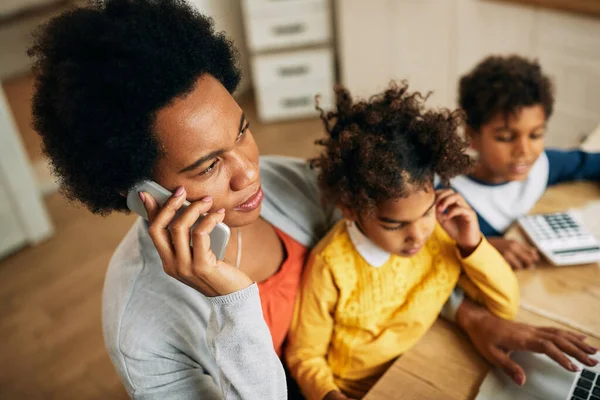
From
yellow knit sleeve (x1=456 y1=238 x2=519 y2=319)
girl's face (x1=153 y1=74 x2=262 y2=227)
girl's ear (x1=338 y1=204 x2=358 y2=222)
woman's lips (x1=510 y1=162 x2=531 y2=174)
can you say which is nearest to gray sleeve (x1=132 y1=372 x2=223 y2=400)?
girl's face (x1=153 y1=74 x2=262 y2=227)

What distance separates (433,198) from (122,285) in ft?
1.83

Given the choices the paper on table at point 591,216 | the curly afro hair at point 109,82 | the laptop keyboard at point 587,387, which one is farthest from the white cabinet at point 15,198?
the laptop keyboard at point 587,387

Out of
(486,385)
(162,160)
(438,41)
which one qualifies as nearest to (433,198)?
(486,385)

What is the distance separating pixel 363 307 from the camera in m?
0.97

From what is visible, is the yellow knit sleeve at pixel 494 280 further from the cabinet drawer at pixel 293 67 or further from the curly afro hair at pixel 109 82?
the cabinet drawer at pixel 293 67

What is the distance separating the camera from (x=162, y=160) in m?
0.80

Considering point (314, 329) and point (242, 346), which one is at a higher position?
point (242, 346)

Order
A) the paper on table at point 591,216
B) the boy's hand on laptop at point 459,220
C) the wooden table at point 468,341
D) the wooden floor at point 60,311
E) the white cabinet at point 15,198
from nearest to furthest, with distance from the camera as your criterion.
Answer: the wooden table at point 468,341, the boy's hand on laptop at point 459,220, the paper on table at point 591,216, the wooden floor at point 60,311, the white cabinet at point 15,198

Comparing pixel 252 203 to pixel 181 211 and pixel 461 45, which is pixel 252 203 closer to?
pixel 181 211

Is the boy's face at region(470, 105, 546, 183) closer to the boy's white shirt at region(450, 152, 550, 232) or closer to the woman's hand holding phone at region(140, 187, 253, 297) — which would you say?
the boy's white shirt at region(450, 152, 550, 232)

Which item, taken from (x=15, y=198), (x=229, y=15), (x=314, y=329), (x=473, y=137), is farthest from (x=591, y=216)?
(x=229, y=15)

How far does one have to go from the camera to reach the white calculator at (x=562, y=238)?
100 centimetres

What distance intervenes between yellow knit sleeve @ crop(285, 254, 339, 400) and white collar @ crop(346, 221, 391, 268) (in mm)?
69

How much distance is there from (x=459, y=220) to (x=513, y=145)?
39 cm
